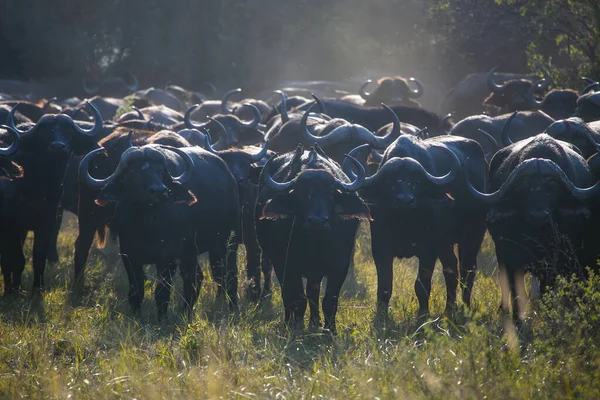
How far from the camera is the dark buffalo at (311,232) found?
728cm

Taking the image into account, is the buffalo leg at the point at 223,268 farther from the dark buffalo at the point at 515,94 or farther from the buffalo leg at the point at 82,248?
the dark buffalo at the point at 515,94

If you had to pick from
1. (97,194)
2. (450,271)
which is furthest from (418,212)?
(97,194)

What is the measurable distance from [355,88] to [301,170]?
78.5 feet

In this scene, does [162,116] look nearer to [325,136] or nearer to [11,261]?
[325,136]

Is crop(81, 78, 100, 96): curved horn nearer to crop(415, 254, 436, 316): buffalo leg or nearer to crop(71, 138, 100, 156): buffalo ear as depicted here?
crop(71, 138, 100, 156): buffalo ear

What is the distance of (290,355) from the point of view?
21.7ft

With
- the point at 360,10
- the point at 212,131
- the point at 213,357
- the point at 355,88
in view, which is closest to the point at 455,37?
the point at 355,88

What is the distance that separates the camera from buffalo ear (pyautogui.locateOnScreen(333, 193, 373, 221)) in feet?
23.9

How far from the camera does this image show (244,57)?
35.9 metres

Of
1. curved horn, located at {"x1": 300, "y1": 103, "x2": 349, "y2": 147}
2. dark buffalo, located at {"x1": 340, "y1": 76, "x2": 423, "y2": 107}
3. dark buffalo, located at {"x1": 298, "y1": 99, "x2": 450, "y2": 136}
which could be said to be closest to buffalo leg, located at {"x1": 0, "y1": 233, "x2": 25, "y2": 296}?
curved horn, located at {"x1": 300, "y1": 103, "x2": 349, "y2": 147}

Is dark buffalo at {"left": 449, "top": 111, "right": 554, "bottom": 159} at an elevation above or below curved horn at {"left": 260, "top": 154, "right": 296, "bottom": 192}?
above

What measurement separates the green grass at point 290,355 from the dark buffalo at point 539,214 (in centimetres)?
38

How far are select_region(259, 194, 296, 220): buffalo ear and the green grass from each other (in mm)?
1012

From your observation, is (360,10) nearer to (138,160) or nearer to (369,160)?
(369,160)
